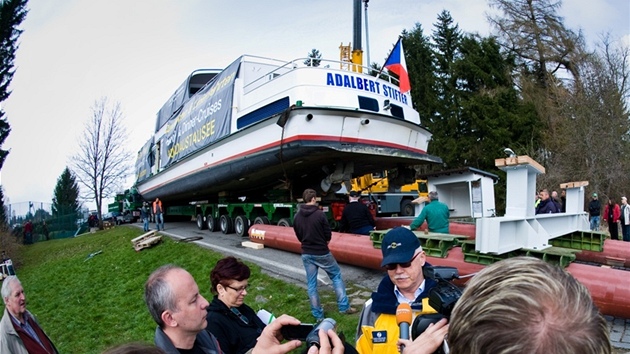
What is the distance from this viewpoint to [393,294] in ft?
7.41

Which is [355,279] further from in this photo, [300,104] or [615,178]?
[615,178]

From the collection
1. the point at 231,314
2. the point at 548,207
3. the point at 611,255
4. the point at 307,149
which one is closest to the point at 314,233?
the point at 231,314

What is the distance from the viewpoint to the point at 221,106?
11469 millimetres

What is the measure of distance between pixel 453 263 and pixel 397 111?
16.2 ft

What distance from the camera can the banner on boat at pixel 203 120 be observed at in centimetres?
1125

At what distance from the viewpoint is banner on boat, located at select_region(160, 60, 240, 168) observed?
11.2 metres

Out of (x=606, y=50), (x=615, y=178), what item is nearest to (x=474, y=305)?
(x=615, y=178)

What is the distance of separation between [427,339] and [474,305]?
35 cm

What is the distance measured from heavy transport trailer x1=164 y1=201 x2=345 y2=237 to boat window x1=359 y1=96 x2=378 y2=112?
2533mm

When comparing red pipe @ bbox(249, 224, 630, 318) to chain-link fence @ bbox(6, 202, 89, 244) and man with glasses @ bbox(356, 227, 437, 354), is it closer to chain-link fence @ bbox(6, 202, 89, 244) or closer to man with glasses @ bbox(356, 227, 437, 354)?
man with glasses @ bbox(356, 227, 437, 354)

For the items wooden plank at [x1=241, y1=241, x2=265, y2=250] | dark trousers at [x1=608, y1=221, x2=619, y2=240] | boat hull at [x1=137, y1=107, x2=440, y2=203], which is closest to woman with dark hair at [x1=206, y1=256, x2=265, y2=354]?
boat hull at [x1=137, y1=107, x2=440, y2=203]

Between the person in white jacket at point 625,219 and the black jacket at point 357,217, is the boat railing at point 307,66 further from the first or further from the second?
the person in white jacket at point 625,219

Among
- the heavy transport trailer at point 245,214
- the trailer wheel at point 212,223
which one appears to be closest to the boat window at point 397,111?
the heavy transport trailer at point 245,214

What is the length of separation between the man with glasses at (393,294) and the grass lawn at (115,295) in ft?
9.65
